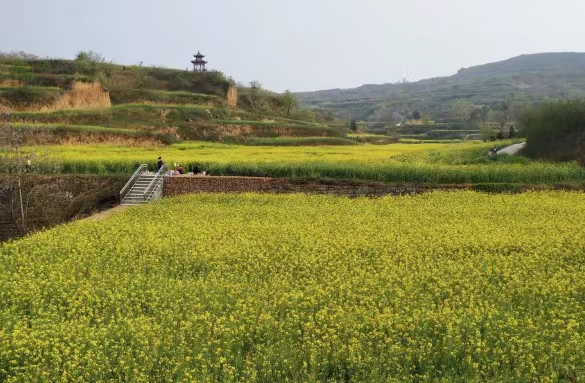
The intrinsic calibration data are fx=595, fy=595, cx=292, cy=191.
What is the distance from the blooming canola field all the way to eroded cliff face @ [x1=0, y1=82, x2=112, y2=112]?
39661mm

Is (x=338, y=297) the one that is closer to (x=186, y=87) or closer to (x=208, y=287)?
(x=208, y=287)

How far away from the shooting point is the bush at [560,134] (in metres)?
34.4

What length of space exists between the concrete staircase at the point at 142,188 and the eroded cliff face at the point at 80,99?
31.7 metres

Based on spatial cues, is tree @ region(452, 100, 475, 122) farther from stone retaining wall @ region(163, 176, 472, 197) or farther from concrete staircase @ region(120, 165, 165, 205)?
concrete staircase @ region(120, 165, 165, 205)

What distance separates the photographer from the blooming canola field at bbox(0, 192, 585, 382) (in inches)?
405

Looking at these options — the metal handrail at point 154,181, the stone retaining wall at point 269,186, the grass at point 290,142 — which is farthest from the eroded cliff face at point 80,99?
the stone retaining wall at point 269,186

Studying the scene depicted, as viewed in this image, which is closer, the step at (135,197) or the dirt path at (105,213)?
the dirt path at (105,213)

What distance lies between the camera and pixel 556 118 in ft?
118

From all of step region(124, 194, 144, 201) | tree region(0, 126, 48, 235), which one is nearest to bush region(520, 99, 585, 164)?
step region(124, 194, 144, 201)

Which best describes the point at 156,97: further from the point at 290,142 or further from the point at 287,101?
the point at 287,101

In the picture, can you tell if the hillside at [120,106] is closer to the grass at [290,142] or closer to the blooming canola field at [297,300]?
the grass at [290,142]

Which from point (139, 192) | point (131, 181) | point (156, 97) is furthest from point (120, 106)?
point (139, 192)

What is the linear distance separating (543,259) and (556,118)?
2253 centimetres

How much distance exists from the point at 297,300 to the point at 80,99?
53091 mm
